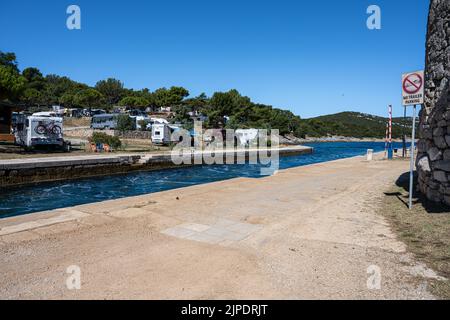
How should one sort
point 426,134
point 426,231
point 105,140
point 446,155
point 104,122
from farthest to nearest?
point 104,122
point 105,140
point 426,134
point 446,155
point 426,231

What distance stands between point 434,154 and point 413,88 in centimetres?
129

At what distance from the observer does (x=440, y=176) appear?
5.50 metres

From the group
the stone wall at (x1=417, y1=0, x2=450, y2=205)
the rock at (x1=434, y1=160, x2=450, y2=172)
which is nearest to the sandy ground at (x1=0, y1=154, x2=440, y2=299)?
the stone wall at (x1=417, y1=0, x2=450, y2=205)

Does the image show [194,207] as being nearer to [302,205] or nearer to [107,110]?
[302,205]

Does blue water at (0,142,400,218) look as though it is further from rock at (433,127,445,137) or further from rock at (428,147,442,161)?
rock at (433,127,445,137)

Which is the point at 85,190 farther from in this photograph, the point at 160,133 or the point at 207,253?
the point at 160,133

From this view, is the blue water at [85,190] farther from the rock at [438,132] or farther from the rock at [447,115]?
the rock at [447,115]

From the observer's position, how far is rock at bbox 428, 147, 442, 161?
552 centimetres

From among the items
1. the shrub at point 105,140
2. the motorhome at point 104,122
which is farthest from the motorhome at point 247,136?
the shrub at point 105,140

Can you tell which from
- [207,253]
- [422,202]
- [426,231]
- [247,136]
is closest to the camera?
[207,253]

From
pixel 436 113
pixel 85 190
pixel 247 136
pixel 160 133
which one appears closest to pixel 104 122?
pixel 160 133

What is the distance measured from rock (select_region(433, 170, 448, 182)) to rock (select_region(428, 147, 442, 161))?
0.26 meters

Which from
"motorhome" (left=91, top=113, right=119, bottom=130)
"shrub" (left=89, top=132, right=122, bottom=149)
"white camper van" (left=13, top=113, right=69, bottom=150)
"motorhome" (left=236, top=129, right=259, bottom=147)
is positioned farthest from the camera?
"motorhome" (left=91, top=113, right=119, bottom=130)

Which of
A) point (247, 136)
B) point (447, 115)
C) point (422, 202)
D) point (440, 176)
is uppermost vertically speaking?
point (247, 136)
